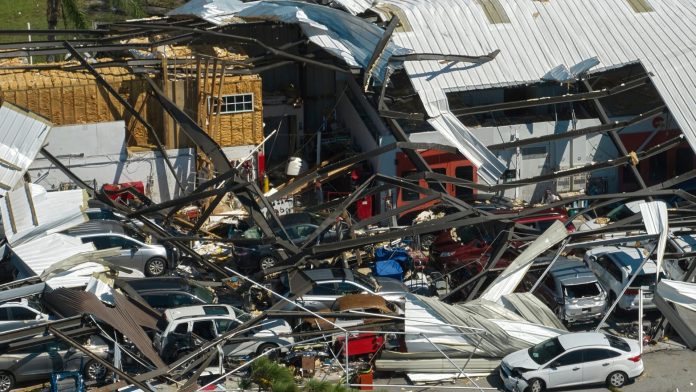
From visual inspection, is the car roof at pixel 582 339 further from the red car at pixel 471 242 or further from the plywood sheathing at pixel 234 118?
the plywood sheathing at pixel 234 118

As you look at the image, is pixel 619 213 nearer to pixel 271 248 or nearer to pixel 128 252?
pixel 271 248

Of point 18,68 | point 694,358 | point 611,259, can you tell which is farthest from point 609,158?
point 18,68

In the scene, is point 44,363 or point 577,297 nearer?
point 44,363

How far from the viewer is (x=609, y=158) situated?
34562mm

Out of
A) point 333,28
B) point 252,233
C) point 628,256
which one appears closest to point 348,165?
point 252,233

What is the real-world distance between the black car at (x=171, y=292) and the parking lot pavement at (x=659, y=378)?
189 inches

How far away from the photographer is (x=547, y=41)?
3462cm

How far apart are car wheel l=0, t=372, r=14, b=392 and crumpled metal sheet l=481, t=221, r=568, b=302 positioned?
10285 mm

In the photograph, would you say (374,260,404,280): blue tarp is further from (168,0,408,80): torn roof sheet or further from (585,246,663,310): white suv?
(168,0,408,80): torn roof sheet

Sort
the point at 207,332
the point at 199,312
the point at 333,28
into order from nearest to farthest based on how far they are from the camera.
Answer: the point at 207,332 < the point at 199,312 < the point at 333,28

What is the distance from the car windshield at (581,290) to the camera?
25844mm

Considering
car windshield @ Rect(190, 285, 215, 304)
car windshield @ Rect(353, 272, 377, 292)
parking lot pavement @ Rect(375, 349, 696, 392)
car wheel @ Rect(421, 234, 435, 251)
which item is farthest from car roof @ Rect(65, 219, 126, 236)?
parking lot pavement @ Rect(375, 349, 696, 392)

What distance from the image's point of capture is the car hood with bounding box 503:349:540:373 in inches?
893

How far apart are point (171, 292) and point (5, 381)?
4.22 meters
